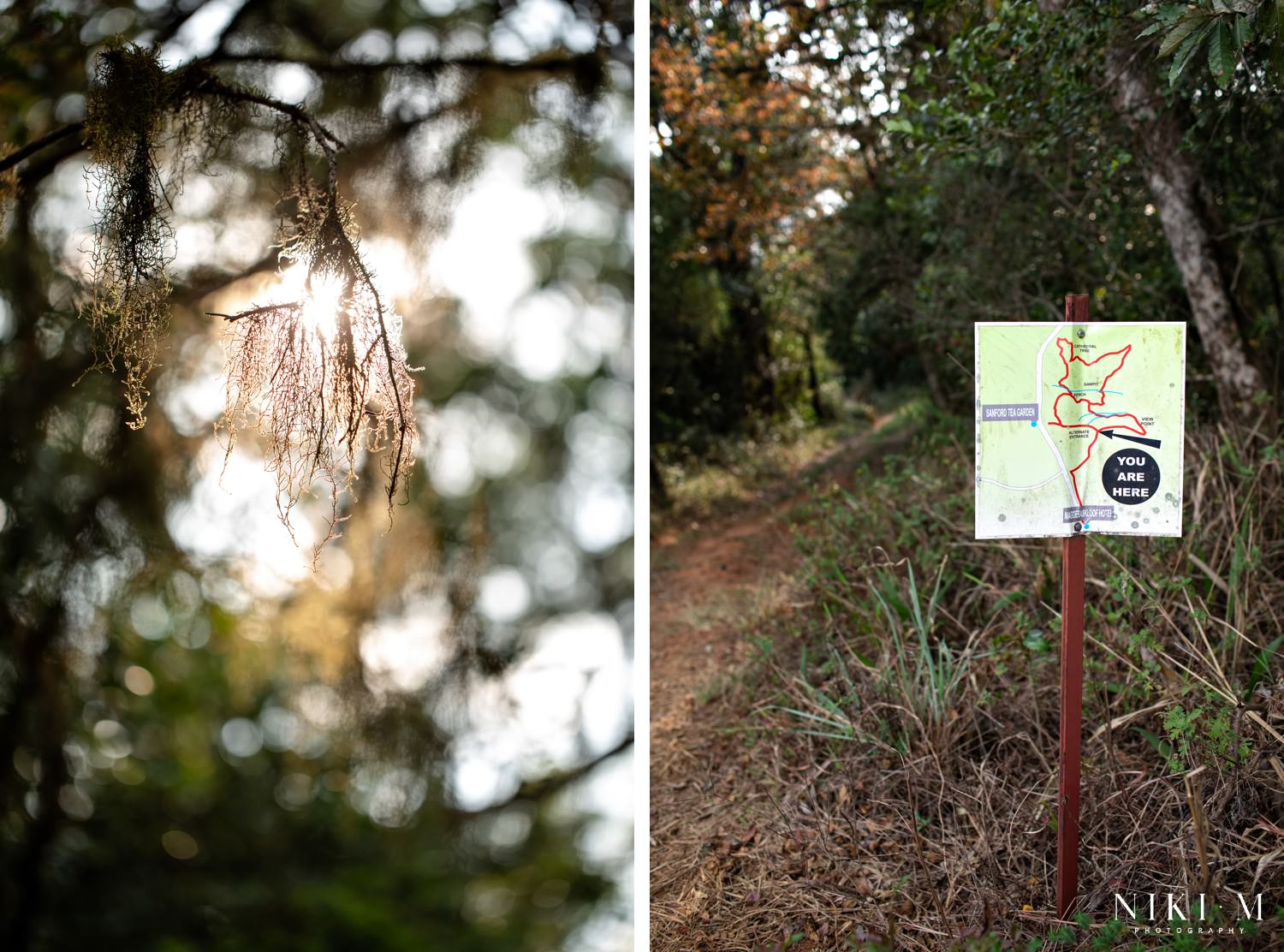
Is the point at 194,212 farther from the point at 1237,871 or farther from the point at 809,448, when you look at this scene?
the point at 809,448

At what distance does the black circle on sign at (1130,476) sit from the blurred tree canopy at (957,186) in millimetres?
791

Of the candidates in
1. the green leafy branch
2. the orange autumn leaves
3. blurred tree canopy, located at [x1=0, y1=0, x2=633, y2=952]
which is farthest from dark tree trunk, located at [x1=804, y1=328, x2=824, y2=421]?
blurred tree canopy, located at [x1=0, y1=0, x2=633, y2=952]

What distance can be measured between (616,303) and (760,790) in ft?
6.69

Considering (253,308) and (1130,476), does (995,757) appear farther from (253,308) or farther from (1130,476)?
(253,308)

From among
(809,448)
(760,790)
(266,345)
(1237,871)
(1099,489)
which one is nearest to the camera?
(266,345)

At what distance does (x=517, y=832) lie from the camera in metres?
1.29

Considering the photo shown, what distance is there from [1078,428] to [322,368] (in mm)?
1566

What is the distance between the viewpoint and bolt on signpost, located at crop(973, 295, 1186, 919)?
1.69 metres

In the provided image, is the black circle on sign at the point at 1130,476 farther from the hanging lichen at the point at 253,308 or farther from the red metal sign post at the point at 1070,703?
the hanging lichen at the point at 253,308

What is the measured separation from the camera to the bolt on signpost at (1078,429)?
1.69 metres

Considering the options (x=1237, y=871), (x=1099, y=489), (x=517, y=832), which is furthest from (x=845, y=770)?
(x=517, y=832)

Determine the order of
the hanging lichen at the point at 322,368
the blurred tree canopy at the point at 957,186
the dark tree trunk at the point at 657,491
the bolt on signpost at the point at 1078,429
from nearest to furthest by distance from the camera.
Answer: the hanging lichen at the point at 322,368
the bolt on signpost at the point at 1078,429
the blurred tree canopy at the point at 957,186
the dark tree trunk at the point at 657,491

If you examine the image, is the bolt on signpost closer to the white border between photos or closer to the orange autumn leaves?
the white border between photos

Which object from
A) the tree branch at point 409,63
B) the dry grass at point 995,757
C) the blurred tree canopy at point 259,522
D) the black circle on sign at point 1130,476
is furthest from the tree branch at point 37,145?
the dry grass at point 995,757
